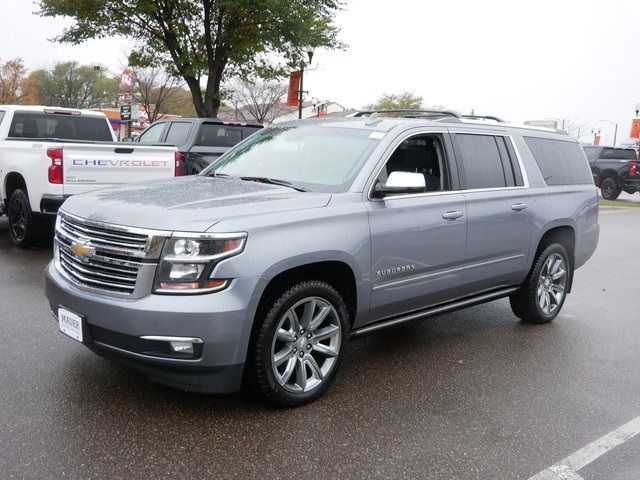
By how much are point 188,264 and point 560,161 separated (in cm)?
415

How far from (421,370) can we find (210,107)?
63.9 ft

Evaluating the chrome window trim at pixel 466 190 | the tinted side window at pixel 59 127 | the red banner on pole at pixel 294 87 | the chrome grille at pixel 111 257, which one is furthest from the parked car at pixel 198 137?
the red banner on pole at pixel 294 87

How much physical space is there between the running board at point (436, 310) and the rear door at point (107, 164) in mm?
4635

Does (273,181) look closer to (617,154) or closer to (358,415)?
(358,415)

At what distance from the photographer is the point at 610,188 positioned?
910 inches

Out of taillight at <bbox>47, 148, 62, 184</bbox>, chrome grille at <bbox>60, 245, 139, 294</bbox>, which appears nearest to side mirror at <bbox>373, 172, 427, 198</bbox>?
chrome grille at <bbox>60, 245, 139, 294</bbox>

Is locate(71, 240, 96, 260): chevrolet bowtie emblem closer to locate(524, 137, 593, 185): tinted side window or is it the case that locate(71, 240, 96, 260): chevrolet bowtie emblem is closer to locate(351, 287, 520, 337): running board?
locate(351, 287, 520, 337): running board

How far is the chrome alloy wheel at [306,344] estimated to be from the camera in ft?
11.7

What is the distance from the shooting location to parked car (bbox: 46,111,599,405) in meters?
3.16

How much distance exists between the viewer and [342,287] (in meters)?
3.95

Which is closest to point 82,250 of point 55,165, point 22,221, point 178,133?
point 55,165

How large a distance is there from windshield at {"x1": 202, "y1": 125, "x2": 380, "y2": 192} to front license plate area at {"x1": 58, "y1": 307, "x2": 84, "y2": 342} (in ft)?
5.34

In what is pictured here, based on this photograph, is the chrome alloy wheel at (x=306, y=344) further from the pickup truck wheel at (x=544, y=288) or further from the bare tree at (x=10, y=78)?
the bare tree at (x=10, y=78)

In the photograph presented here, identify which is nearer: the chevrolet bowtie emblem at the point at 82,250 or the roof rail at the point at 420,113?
the chevrolet bowtie emblem at the point at 82,250
